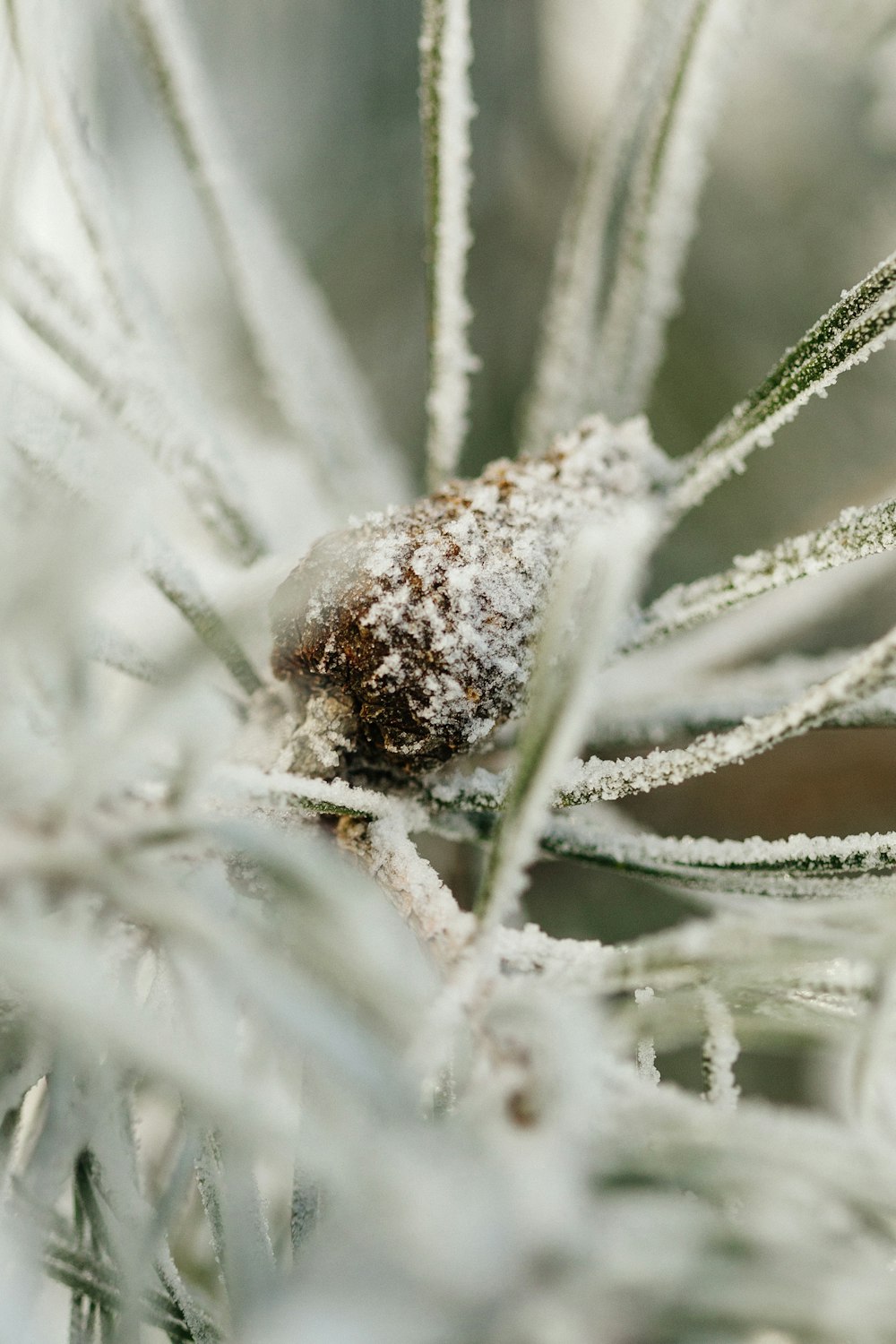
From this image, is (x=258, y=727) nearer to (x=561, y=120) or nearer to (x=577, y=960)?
(x=577, y=960)

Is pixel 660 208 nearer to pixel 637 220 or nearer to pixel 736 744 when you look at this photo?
pixel 637 220

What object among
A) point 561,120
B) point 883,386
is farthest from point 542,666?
point 561,120

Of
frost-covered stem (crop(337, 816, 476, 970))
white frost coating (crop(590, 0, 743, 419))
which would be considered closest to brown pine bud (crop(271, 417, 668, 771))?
frost-covered stem (crop(337, 816, 476, 970))

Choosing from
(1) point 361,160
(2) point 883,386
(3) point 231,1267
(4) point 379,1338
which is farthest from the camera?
(1) point 361,160

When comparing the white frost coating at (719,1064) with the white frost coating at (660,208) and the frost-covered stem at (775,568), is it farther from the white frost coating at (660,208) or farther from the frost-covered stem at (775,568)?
the white frost coating at (660,208)

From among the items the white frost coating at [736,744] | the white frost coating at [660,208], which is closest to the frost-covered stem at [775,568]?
the white frost coating at [736,744]
